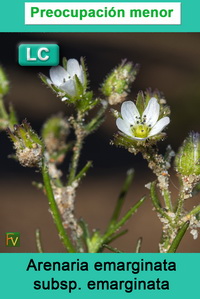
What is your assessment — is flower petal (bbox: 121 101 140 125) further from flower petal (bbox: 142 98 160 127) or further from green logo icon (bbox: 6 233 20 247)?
green logo icon (bbox: 6 233 20 247)

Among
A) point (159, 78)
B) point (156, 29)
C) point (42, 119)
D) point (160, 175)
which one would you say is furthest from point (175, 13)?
point (159, 78)

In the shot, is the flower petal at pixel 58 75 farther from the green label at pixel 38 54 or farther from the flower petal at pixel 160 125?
the flower petal at pixel 160 125

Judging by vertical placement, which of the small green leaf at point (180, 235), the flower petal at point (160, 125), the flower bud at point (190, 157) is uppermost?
the flower petal at point (160, 125)

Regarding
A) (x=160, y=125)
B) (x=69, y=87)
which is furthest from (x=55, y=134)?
(x=160, y=125)

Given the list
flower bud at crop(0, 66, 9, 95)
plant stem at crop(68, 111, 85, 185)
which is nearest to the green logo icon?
plant stem at crop(68, 111, 85, 185)

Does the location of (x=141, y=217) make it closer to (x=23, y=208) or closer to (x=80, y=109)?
(x=23, y=208)

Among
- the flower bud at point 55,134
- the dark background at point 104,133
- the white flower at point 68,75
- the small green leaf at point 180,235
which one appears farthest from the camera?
the dark background at point 104,133

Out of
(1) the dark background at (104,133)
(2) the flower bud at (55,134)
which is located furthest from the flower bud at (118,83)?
(1) the dark background at (104,133)
